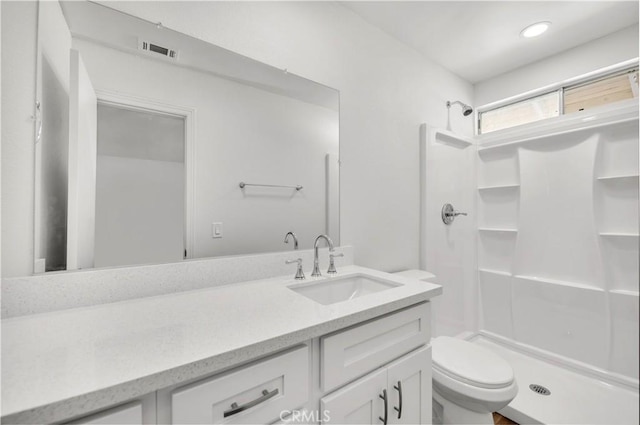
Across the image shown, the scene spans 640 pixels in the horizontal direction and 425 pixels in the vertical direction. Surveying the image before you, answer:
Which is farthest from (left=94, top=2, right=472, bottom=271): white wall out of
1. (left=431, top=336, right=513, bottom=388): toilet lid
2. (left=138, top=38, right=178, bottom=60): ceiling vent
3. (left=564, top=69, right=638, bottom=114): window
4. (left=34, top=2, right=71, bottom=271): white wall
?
(left=564, top=69, right=638, bottom=114): window

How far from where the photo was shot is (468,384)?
3.80ft

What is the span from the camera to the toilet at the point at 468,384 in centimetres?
113

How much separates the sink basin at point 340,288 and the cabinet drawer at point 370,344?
0.18 metres

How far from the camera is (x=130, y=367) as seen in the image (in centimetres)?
46

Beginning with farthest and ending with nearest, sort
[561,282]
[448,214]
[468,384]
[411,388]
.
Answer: [448,214]
[561,282]
[468,384]
[411,388]

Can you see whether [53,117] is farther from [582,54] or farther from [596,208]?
[582,54]

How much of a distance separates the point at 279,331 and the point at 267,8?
140 centimetres

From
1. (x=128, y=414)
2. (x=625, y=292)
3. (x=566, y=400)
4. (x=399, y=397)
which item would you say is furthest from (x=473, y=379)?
(x=128, y=414)

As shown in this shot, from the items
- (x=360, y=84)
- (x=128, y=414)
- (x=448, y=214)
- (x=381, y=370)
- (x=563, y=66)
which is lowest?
(x=381, y=370)

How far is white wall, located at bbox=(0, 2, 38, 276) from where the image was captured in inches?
28.8

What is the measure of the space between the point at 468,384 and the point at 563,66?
7.57 feet

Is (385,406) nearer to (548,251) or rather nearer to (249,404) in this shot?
(249,404)

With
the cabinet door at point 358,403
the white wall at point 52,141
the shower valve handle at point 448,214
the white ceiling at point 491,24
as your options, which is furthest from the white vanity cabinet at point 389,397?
the white ceiling at point 491,24

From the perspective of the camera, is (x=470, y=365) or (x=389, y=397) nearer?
(x=389, y=397)
